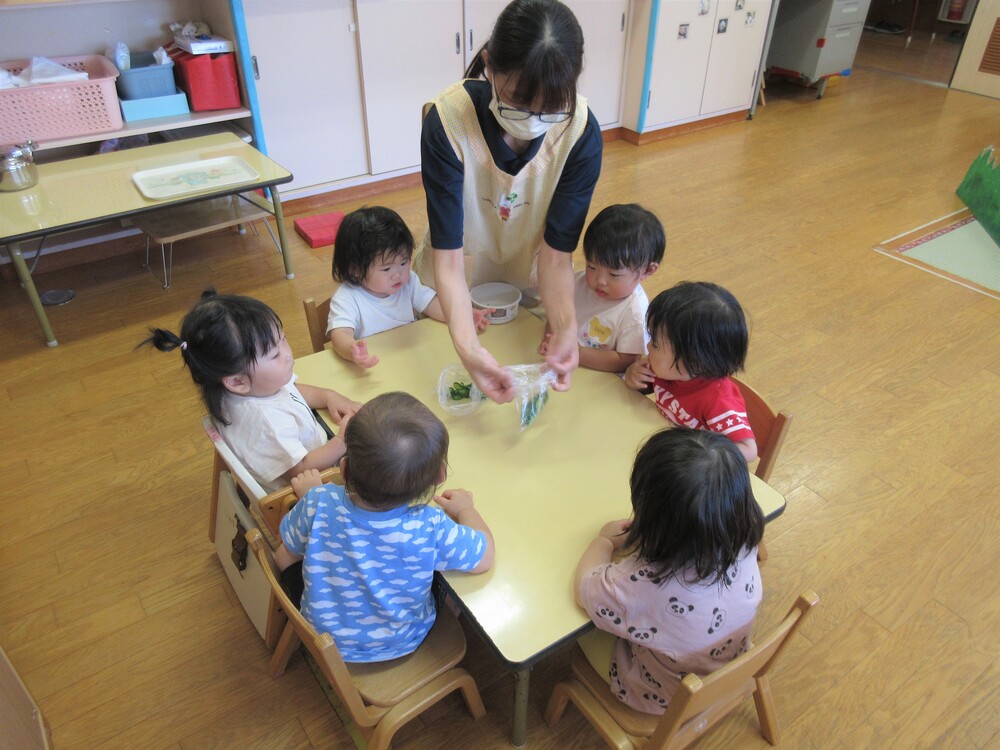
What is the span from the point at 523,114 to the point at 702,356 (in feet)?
1.96

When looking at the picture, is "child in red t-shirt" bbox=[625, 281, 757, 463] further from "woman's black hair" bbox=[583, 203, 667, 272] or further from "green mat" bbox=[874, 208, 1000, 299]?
"green mat" bbox=[874, 208, 1000, 299]

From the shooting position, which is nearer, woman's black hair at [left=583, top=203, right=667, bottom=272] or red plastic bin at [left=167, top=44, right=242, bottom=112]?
woman's black hair at [left=583, top=203, right=667, bottom=272]

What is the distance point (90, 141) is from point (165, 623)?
2215 millimetres

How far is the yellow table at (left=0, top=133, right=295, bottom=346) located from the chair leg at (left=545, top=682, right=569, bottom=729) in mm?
2146

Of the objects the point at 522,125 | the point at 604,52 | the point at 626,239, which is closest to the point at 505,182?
the point at 522,125

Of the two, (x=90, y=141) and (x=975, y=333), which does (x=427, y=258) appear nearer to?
(x=90, y=141)

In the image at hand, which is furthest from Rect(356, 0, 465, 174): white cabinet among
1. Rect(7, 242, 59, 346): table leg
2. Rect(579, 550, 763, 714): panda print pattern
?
Rect(579, 550, 763, 714): panda print pattern

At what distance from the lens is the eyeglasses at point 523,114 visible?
4.36 feet

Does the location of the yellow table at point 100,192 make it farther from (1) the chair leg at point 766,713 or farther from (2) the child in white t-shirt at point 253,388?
(1) the chair leg at point 766,713

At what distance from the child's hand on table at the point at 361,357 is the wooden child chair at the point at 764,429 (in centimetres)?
82

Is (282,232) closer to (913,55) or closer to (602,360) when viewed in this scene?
(602,360)

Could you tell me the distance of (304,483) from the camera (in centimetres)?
130

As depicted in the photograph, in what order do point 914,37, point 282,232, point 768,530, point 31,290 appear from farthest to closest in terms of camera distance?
point 914,37 < point 282,232 < point 31,290 < point 768,530

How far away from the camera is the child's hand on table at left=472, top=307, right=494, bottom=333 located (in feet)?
5.61
